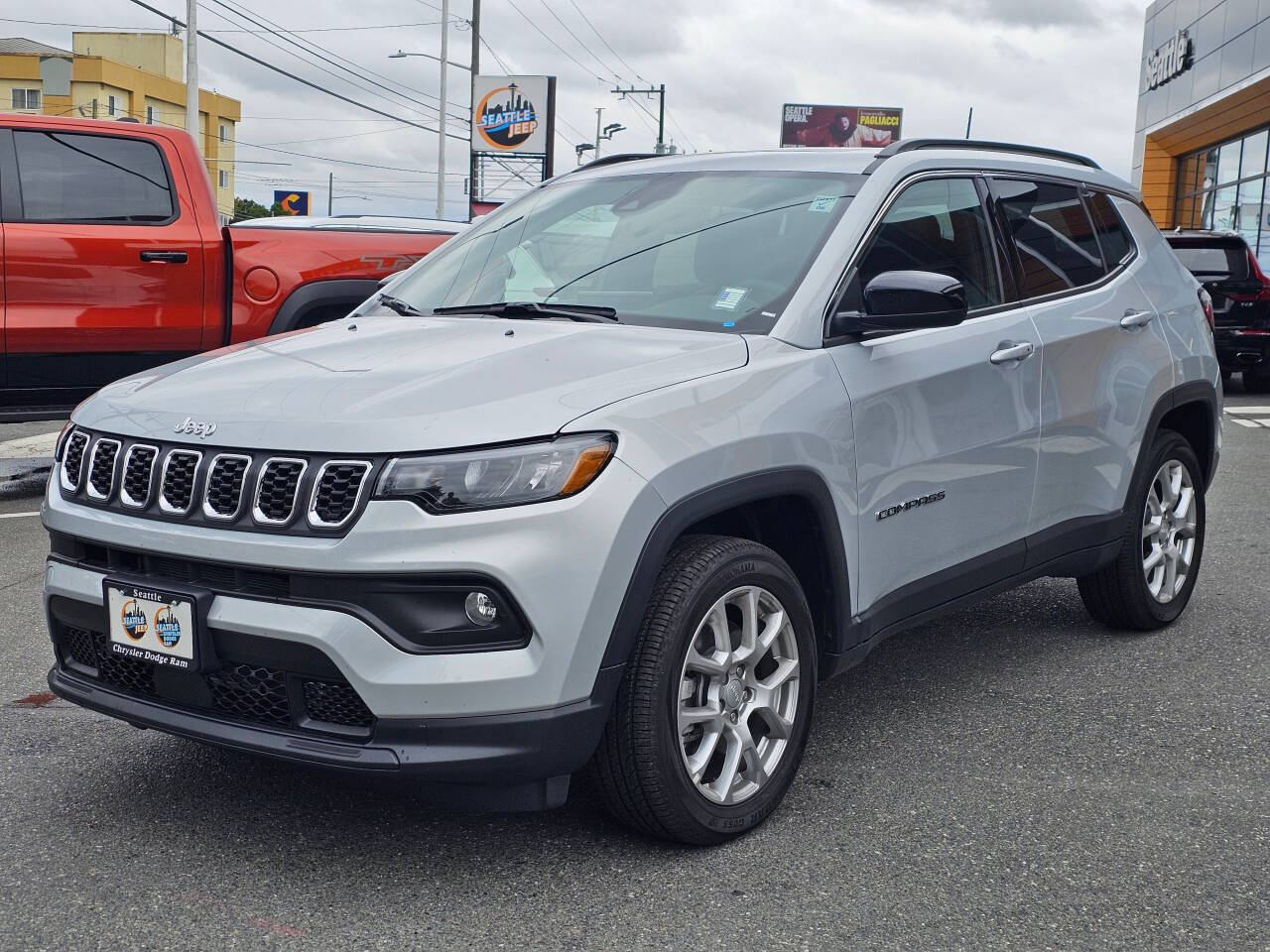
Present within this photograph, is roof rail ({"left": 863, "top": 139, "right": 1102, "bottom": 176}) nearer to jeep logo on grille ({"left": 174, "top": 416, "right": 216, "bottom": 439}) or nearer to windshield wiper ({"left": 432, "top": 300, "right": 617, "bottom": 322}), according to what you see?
windshield wiper ({"left": 432, "top": 300, "right": 617, "bottom": 322})

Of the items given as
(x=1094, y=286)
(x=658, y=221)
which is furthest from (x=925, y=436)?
(x=1094, y=286)

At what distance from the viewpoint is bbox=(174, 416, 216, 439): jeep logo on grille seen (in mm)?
3072

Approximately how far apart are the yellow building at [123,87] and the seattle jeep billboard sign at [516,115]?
11222mm

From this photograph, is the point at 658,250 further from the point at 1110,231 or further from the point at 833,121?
the point at 833,121

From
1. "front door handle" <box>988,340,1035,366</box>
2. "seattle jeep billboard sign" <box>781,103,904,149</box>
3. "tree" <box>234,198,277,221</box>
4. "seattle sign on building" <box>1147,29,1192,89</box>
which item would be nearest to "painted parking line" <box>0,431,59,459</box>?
"front door handle" <box>988,340,1035,366</box>

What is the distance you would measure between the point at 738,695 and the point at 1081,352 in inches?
79.2

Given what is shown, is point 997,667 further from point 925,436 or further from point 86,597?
point 86,597

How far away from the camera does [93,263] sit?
7.75 meters

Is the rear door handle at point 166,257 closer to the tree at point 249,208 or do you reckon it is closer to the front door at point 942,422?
the front door at point 942,422

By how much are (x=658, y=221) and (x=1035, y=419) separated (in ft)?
4.35

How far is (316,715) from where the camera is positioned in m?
3.02

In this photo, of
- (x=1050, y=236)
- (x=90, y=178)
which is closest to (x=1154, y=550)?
(x=1050, y=236)

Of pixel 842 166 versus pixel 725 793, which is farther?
pixel 842 166

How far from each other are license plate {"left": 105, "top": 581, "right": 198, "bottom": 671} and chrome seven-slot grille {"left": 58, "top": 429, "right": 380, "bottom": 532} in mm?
176
